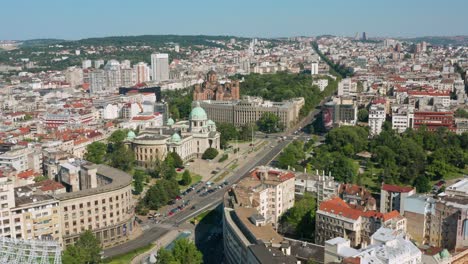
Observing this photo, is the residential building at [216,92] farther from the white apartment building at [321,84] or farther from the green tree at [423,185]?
the green tree at [423,185]

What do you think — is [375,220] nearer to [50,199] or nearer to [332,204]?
[332,204]

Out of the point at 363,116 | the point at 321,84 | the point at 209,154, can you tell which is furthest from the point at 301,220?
the point at 321,84

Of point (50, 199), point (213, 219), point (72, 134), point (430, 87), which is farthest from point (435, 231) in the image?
point (430, 87)

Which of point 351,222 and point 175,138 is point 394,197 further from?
point 175,138

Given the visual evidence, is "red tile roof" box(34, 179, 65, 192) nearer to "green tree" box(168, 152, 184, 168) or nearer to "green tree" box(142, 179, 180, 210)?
"green tree" box(142, 179, 180, 210)

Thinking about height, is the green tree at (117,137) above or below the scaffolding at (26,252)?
below

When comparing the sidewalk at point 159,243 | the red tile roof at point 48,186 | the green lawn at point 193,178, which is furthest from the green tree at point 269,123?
the red tile roof at point 48,186
